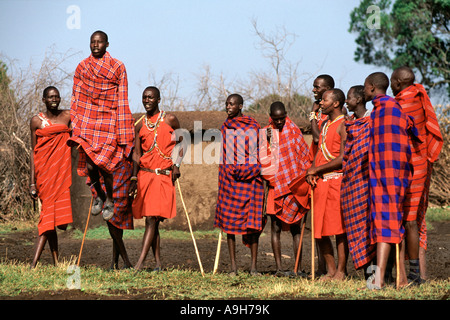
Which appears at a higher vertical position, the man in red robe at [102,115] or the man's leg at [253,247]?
the man in red robe at [102,115]

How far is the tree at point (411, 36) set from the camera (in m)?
24.1

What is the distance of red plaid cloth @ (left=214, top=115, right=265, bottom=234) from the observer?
739 centimetres

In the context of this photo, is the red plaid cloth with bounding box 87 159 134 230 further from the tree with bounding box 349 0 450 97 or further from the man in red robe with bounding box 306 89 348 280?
the tree with bounding box 349 0 450 97

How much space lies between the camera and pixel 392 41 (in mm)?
26281

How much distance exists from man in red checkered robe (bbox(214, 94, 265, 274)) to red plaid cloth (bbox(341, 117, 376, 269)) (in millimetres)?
1466

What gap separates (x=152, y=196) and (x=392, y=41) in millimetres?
21238

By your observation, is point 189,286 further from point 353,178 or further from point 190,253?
point 190,253

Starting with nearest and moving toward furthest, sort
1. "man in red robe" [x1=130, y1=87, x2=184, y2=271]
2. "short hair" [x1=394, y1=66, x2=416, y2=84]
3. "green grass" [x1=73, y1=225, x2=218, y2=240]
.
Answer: "short hair" [x1=394, y1=66, x2=416, y2=84], "man in red robe" [x1=130, y1=87, x2=184, y2=271], "green grass" [x1=73, y1=225, x2=218, y2=240]

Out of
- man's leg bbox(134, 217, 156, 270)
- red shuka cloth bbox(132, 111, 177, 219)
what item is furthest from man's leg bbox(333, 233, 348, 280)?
man's leg bbox(134, 217, 156, 270)

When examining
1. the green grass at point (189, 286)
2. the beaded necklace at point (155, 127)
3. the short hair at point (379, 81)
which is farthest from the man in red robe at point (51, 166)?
the short hair at point (379, 81)

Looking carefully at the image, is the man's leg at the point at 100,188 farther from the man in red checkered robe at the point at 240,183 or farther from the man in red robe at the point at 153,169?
the man in red checkered robe at the point at 240,183
